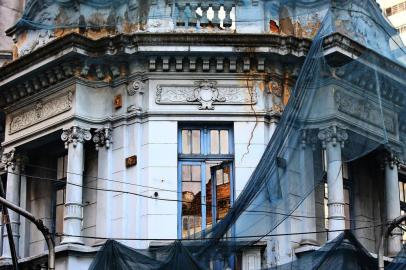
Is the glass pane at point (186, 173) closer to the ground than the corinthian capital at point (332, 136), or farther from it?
closer to the ground

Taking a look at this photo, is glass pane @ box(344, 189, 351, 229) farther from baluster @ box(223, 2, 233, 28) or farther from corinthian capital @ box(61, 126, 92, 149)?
corinthian capital @ box(61, 126, 92, 149)

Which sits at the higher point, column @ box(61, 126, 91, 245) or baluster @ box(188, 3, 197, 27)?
baluster @ box(188, 3, 197, 27)

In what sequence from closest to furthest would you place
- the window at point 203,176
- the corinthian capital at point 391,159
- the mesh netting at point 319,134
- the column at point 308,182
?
the mesh netting at point 319,134
the column at point 308,182
the window at point 203,176
the corinthian capital at point 391,159

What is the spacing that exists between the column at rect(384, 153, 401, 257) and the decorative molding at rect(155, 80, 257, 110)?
140 inches

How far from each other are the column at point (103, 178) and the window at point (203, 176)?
1461 mm

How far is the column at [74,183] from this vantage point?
773 inches

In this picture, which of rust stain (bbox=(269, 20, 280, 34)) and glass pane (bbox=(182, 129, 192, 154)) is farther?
rust stain (bbox=(269, 20, 280, 34))

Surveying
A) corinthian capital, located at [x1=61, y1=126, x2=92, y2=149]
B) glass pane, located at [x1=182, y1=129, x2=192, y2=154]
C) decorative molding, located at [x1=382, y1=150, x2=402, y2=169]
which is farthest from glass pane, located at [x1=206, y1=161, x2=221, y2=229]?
decorative molding, located at [x1=382, y1=150, x2=402, y2=169]

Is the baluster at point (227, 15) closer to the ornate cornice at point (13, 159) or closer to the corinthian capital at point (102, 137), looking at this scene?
the corinthian capital at point (102, 137)

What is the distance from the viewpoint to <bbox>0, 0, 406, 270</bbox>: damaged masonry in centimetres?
1947

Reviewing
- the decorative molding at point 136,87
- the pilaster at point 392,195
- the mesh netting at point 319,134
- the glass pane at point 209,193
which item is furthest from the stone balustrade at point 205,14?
the pilaster at point 392,195

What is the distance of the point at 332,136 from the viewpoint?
19.8 meters

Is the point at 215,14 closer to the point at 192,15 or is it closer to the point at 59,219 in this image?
the point at 192,15

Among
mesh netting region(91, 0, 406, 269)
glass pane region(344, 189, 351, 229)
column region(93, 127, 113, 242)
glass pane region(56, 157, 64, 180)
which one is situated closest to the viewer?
mesh netting region(91, 0, 406, 269)
